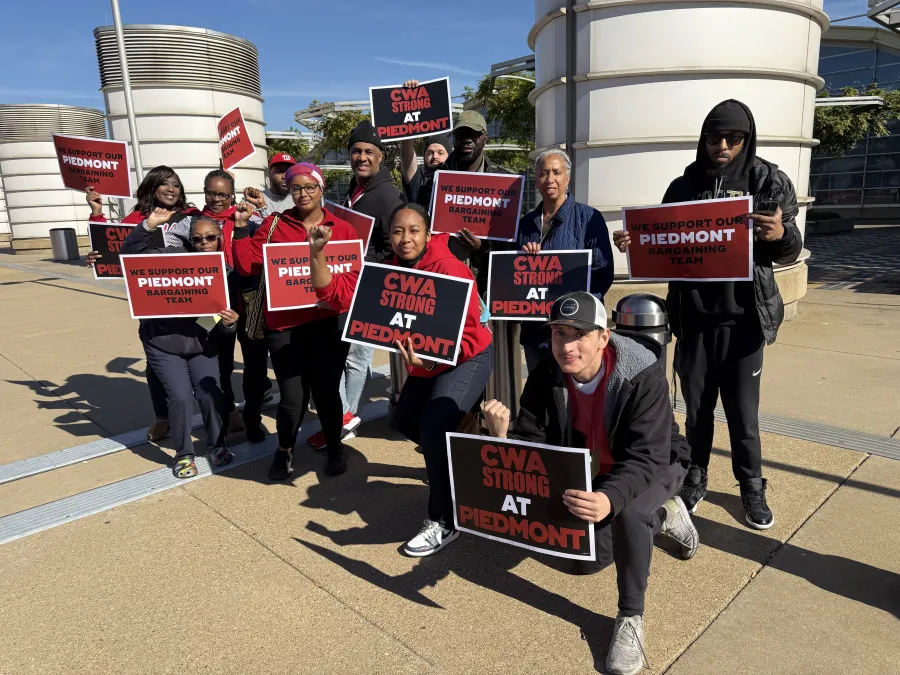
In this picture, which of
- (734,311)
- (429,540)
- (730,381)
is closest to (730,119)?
(734,311)

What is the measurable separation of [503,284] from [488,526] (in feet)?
5.72

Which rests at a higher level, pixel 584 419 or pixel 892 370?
pixel 584 419

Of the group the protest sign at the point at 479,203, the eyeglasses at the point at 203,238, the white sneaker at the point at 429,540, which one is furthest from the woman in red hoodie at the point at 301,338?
the white sneaker at the point at 429,540

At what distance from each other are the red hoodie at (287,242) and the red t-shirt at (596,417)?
5.82ft

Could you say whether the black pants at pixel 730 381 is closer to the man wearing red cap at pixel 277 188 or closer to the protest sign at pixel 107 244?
the man wearing red cap at pixel 277 188

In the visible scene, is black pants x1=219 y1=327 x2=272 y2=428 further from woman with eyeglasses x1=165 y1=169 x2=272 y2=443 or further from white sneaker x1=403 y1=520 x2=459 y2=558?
white sneaker x1=403 y1=520 x2=459 y2=558

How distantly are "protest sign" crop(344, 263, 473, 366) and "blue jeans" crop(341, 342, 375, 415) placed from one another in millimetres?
1478

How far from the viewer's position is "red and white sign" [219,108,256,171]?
20.2 ft

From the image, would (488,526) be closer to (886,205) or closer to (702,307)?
(702,307)

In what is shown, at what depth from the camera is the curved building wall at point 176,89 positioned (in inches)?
612

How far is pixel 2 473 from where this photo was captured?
14.6ft

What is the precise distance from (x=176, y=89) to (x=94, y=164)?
11.1 meters

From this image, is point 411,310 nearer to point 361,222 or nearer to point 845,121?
point 361,222

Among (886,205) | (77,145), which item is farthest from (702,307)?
(886,205)
